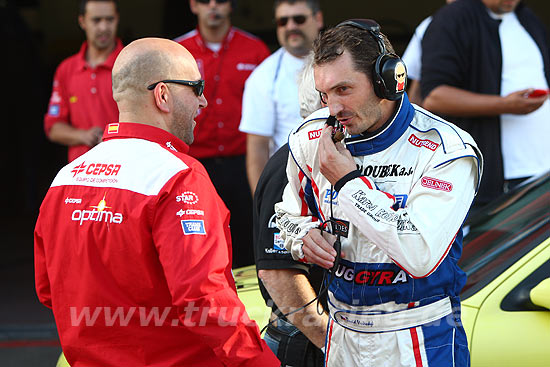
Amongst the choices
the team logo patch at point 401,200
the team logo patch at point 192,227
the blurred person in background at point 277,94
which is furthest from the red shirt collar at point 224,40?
the team logo patch at point 192,227

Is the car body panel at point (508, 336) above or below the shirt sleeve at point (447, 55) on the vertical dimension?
below

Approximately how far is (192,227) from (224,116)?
3.29 meters

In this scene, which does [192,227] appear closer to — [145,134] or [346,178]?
[145,134]

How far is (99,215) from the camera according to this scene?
2.15 m

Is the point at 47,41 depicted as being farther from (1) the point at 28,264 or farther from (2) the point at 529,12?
(2) the point at 529,12

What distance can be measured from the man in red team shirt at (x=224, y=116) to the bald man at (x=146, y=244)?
2978 mm

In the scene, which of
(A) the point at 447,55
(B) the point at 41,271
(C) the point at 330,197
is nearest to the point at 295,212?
(C) the point at 330,197

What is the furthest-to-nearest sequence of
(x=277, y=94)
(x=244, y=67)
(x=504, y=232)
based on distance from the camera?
(x=244, y=67)
(x=277, y=94)
(x=504, y=232)

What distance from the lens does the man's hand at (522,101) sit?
429 cm

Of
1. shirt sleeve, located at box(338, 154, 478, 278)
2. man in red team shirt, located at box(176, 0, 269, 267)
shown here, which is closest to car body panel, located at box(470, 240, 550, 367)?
shirt sleeve, located at box(338, 154, 478, 278)

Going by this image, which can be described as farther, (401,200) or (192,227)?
(401,200)

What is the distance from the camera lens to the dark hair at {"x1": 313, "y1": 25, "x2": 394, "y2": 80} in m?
2.28

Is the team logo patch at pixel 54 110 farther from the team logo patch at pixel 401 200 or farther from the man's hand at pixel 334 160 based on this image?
the team logo patch at pixel 401 200

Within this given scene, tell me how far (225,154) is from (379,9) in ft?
19.5
